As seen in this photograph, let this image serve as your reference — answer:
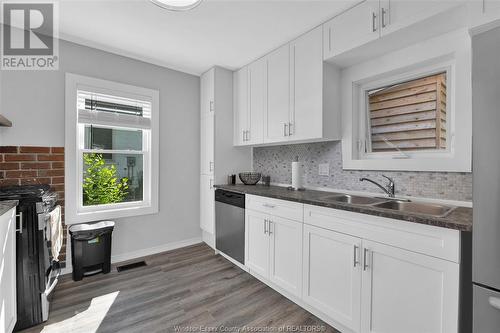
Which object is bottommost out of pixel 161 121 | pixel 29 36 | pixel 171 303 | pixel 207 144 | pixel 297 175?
pixel 171 303

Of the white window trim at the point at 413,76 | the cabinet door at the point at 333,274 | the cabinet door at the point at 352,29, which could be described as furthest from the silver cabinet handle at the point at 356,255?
the cabinet door at the point at 352,29

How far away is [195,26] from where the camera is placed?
2205mm

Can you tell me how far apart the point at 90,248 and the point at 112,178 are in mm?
846

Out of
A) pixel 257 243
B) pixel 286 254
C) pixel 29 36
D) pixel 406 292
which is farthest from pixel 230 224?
pixel 29 36

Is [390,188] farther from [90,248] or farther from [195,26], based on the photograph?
[90,248]

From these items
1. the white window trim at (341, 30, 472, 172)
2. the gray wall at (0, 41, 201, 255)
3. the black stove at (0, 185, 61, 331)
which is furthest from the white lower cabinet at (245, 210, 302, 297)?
the black stove at (0, 185, 61, 331)

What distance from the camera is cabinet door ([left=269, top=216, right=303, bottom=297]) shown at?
6.46 ft

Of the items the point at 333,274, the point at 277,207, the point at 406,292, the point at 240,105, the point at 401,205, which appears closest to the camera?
the point at 406,292

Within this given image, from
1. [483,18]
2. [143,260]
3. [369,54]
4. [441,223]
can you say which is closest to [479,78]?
[483,18]

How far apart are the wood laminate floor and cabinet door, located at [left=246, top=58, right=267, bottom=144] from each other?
1638 millimetres

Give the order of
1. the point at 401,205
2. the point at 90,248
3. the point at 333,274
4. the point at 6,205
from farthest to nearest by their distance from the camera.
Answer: the point at 90,248, the point at 401,205, the point at 333,274, the point at 6,205

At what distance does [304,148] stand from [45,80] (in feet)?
9.50

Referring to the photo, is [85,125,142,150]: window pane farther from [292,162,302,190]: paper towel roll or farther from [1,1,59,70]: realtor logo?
[292,162,302,190]: paper towel roll

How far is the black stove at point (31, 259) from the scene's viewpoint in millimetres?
1689
